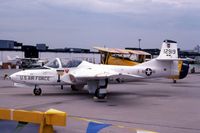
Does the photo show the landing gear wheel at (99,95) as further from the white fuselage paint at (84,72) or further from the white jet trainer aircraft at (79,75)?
the white fuselage paint at (84,72)

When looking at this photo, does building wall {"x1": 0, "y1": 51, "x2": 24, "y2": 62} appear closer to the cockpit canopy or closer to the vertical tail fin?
the vertical tail fin

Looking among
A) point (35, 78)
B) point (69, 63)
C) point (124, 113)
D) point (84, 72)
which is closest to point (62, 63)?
point (69, 63)

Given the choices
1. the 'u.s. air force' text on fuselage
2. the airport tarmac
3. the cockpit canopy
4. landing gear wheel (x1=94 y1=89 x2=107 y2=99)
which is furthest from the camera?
the cockpit canopy

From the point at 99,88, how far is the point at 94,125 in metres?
10.6

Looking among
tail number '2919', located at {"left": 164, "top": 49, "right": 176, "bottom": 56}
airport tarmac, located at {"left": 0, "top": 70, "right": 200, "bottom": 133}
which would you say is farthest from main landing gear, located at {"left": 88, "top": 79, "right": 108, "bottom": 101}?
tail number '2919', located at {"left": 164, "top": 49, "right": 176, "bottom": 56}

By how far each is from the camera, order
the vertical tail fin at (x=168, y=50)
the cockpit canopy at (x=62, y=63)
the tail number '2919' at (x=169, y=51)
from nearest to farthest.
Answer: the cockpit canopy at (x=62, y=63) → the vertical tail fin at (x=168, y=50) → the tail number '2919' at (x=169, y=51)

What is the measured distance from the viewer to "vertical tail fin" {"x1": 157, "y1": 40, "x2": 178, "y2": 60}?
1966cm

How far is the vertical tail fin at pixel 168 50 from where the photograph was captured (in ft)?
64.5

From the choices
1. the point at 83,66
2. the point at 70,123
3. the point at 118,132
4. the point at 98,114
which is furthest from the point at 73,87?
the point at 118,132

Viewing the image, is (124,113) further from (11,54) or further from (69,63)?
(11,54)

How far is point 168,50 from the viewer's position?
19969 mm

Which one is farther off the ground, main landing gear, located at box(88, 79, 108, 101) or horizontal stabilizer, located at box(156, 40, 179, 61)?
horizontal stabilizer, located at box(156, 40, 179, 61)

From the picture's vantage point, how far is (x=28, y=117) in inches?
159

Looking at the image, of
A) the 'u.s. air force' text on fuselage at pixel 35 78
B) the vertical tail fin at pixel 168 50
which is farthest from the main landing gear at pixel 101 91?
the vertical tail fin at pixel 168 50
